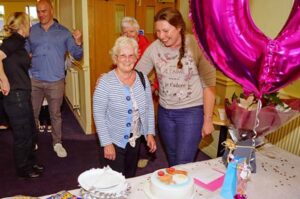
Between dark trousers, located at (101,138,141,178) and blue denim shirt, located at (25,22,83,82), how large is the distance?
146 cm

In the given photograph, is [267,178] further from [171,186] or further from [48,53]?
[48,53]

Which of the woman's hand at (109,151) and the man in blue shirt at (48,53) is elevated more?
the man in blue shirt at (48,53)

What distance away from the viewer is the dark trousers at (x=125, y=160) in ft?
5.29

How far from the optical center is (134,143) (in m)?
1.63

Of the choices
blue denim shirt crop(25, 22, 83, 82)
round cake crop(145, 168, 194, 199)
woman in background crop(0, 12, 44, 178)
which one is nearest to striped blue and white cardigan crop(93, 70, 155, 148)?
round cake crop(145, 168, 194, 199)

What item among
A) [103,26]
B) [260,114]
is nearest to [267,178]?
[260,114]

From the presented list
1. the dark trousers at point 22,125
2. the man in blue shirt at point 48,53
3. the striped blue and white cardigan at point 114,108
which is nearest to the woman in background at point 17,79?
the dark trousers at point 22,125

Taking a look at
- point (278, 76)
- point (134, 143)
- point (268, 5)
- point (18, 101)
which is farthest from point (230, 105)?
point (18, 101)

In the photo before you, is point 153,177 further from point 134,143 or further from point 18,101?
point 18,101

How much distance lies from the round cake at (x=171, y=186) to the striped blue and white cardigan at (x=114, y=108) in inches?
17.5

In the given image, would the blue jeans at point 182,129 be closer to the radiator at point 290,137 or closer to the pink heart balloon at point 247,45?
the pink heart balloon at point 247,45

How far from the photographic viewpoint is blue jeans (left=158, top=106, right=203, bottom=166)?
1696 mm

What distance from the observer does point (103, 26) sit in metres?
3.34

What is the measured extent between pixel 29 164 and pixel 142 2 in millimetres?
2341
